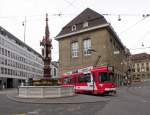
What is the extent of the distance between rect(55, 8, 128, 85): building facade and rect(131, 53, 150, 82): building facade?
68.2 metres

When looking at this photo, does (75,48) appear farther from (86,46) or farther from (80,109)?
(80,109)

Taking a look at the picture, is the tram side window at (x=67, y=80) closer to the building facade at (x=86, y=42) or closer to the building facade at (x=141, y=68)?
the building facade at (x=86, y=42)

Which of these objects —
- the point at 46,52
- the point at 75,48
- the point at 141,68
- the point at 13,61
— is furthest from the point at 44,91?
the point at 141,68

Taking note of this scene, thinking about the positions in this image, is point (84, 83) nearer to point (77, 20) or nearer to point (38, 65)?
point (77, 20)

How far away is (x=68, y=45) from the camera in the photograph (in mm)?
60000

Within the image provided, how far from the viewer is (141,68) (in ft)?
423

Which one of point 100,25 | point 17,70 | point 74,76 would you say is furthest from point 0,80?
point 74,76

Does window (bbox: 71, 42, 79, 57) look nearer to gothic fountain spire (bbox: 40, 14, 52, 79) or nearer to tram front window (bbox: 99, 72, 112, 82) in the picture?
tram front window (bbox: 99, 72, 112, 82)

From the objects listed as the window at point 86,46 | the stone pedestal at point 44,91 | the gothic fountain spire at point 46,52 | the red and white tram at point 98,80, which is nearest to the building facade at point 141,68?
the window at point 86,46

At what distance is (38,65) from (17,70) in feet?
130

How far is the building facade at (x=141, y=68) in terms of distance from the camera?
125938 mm

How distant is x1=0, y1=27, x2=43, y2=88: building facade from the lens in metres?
82.8

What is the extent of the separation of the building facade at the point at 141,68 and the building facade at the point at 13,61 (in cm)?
4856

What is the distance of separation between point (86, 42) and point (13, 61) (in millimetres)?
43300
